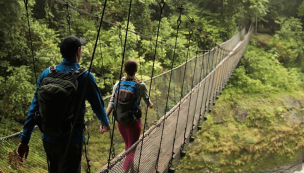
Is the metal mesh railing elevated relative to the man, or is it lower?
lower

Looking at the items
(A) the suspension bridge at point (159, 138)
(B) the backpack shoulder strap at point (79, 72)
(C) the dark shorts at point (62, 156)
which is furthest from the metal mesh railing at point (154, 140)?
(B) the backpack shoulder strap at point (79, 72)

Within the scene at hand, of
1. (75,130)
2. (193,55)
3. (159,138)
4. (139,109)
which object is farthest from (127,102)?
(193,55)

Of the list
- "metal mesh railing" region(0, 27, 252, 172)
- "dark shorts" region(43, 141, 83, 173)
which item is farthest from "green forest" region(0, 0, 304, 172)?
"dark shorts" region(43, 141, 83, 173)

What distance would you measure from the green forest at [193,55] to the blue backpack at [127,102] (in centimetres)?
63

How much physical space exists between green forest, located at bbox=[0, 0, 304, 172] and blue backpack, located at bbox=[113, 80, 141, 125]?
629 millimetres

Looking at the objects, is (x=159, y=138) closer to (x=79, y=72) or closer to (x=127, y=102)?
(x=127, y=102)

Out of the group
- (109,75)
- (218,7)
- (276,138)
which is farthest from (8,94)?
(218,7)

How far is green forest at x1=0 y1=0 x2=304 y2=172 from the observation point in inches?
139

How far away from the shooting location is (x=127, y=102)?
1.29m

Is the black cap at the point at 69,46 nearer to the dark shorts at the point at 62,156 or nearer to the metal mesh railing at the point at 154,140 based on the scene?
the dark shorts at the point at 62,156

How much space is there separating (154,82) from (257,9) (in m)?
7.30

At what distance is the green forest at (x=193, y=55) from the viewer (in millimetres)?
3523

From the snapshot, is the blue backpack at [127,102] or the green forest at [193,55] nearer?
the blue backpack at [127,102]

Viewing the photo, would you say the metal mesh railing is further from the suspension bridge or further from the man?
the man
